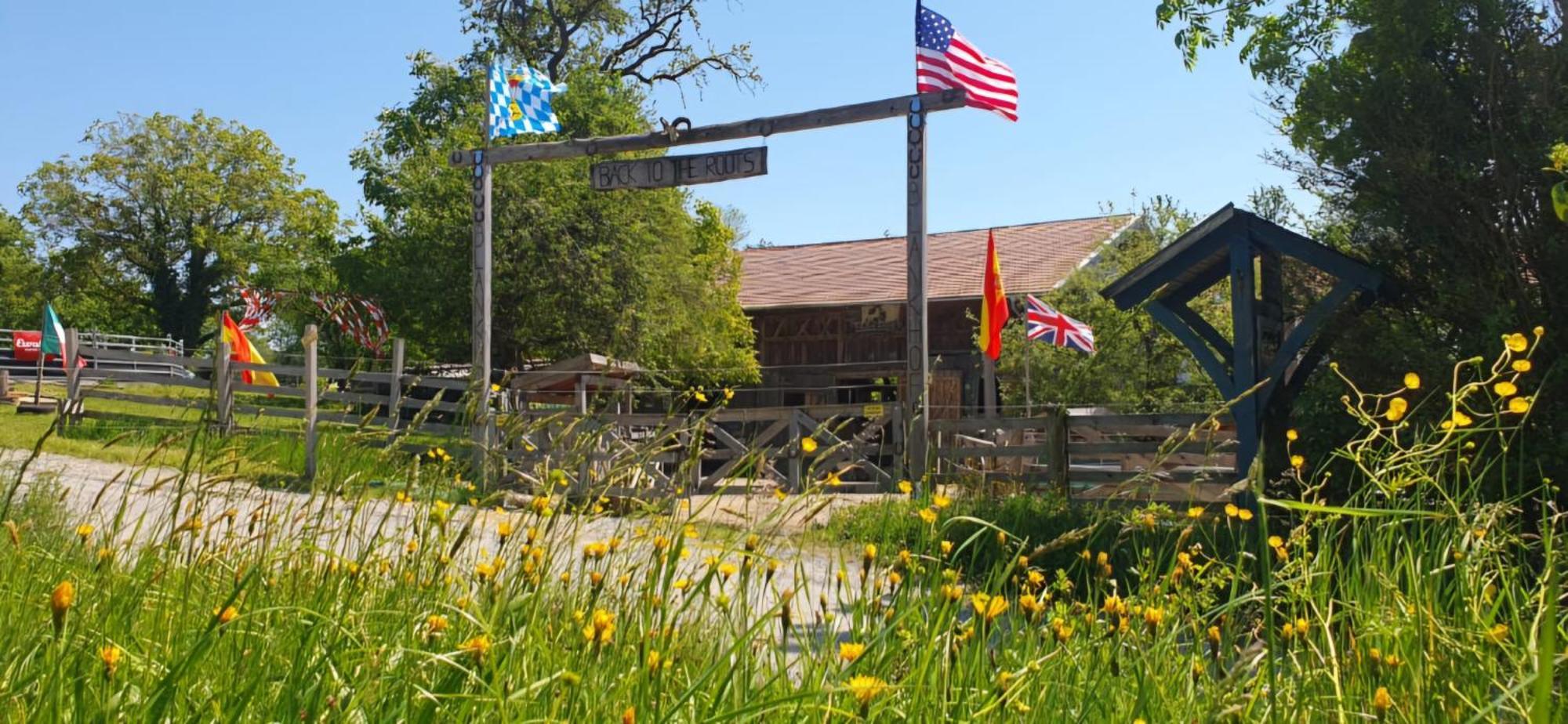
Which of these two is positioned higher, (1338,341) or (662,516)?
(1338,341)

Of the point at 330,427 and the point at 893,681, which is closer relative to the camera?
the point at 893,681

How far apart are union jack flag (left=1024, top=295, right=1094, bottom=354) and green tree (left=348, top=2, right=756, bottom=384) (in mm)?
7661

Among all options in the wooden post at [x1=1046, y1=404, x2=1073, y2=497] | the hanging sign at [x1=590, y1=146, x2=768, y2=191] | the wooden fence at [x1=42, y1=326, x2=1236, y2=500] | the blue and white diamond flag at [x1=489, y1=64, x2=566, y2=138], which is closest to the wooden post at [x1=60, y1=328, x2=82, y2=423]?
the wooden fence at [x1=42, y1=326, x2=1236, y2=500]

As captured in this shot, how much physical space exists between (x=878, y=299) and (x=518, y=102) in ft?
52.0

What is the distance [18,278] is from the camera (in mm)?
50938

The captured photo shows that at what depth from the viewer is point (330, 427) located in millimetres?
2854

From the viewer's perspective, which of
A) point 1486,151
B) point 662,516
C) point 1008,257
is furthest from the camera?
point 1008,257

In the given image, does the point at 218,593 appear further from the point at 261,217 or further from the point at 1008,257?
the point at 261,217

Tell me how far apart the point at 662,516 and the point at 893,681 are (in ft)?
1.86

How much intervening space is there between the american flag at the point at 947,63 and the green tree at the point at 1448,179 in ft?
11.8

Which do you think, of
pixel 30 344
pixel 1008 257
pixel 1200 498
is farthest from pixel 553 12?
pixel 1200 498

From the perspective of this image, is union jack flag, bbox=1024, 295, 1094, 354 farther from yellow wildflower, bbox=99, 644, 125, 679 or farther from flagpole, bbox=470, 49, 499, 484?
yellow wildflower, bbox=99, 644, 125, 679

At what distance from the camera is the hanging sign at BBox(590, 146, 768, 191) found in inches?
487

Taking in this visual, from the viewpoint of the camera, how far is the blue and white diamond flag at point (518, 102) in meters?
14.0
